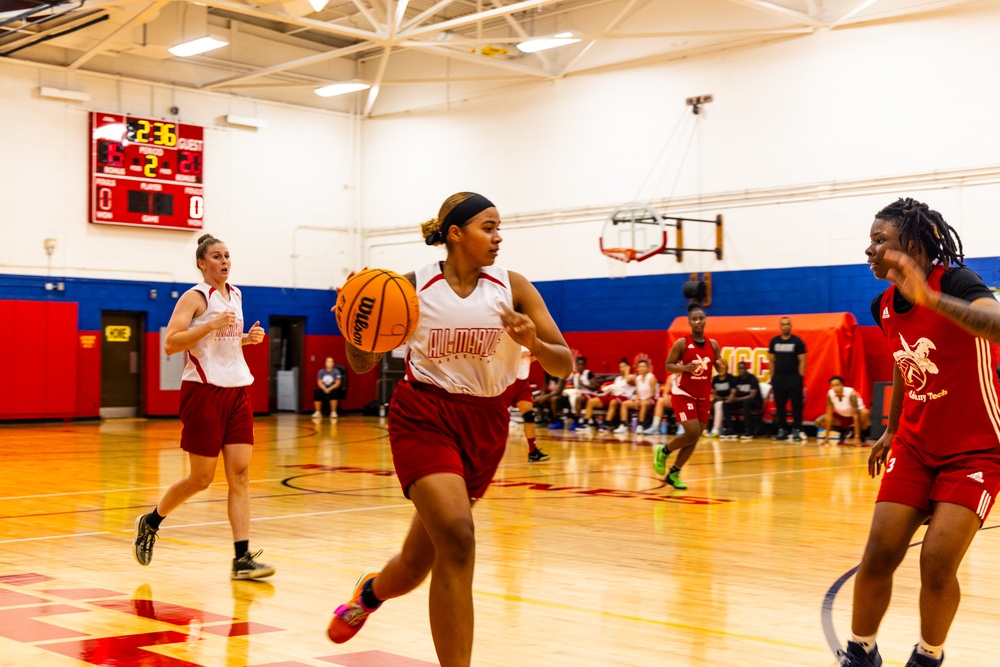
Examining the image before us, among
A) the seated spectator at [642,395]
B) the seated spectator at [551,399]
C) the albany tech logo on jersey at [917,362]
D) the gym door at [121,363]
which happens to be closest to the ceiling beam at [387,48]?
the seated spectator at [551,399]

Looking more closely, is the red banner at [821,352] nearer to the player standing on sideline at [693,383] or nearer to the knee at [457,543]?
the player standing on sideline at [693,383]

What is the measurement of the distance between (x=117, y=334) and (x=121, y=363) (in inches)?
24.6

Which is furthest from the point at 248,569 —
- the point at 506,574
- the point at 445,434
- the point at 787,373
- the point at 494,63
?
the point at 494,63

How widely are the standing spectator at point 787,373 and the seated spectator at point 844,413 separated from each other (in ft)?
1.55

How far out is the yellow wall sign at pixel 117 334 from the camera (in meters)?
24.4

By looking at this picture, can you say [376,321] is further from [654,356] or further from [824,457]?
[654,356]

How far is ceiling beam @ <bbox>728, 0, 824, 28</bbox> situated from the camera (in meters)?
19.7

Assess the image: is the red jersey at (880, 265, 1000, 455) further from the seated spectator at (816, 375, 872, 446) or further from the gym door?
the gym door

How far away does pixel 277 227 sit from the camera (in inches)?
1053

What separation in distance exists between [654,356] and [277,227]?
9.67 m

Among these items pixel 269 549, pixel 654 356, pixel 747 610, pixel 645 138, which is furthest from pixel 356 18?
pixel 747 610

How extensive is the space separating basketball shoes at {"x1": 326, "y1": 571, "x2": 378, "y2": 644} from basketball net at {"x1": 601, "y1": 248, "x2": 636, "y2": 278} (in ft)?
57.1

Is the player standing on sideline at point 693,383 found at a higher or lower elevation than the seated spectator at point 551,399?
higher

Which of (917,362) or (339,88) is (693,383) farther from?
(339,88)
